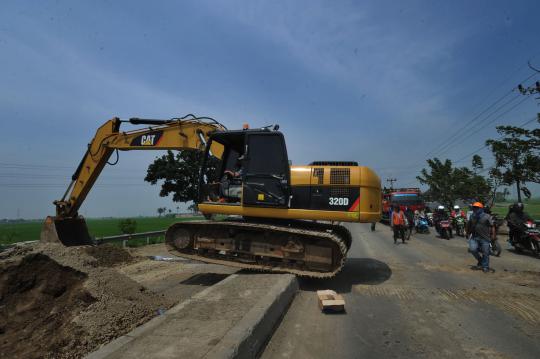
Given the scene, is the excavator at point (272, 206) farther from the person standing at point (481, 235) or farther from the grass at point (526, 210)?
the grass at point (526, 210)

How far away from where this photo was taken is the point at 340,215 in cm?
693

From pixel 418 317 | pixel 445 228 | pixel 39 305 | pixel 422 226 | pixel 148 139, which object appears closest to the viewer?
pixel 418 317

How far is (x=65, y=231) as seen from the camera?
9898 mm

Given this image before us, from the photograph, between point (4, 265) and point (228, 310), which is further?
point (4, 265)

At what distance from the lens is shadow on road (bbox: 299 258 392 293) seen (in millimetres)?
6878

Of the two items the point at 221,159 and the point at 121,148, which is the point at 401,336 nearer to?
the point at 221,159

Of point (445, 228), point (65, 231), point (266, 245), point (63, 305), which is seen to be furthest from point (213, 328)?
point (445, 228)

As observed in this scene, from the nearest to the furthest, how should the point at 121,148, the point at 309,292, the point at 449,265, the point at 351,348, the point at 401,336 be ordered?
the point at 351,348 < the point at 401,336 < the point at 309,292 < the point at 449,265 < the point at 121,148

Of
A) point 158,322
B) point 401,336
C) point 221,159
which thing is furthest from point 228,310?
point 221,159

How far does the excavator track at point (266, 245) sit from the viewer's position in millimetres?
6855

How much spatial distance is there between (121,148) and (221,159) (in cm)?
338

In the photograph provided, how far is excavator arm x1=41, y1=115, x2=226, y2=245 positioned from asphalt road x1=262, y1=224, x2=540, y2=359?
481 centimetres

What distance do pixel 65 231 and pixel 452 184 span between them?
120 ft

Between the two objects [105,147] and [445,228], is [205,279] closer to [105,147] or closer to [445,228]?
[105,147]
